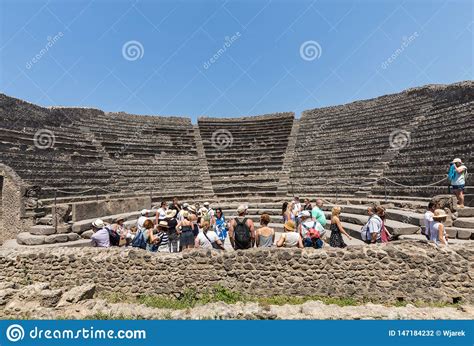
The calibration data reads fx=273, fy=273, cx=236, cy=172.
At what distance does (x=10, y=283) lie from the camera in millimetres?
6602

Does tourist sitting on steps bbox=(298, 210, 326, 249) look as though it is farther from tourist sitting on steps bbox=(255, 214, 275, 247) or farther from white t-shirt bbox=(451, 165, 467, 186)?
white t-shirt bbox=(451, 165, 467, 186)

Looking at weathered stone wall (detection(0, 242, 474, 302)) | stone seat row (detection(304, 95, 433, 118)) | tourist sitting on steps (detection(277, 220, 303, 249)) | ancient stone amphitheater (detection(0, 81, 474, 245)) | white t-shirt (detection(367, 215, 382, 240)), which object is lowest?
weathered stone wall (detection(0, 242, 474, 302))

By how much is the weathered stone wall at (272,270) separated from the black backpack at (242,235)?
0.26 m

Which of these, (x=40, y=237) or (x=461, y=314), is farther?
(x=40, y=237)

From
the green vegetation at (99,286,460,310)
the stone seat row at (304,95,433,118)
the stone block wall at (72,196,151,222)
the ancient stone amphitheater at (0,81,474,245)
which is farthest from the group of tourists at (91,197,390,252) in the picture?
the stone seat row at (304,95,433,118)

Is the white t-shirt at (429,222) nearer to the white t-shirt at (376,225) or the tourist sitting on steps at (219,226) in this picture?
the white t-shirt at (376,225)

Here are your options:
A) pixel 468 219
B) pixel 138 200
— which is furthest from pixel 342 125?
pixel 138 200

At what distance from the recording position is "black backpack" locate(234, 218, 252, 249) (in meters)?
6.32

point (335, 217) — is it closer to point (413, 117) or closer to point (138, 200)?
point (138, 200)

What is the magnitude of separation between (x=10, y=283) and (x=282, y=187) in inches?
517

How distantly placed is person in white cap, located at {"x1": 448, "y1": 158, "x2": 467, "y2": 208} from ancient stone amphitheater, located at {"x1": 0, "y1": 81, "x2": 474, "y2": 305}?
563 millimetres

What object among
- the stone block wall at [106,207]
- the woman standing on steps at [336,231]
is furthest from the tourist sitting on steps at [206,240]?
the stone block wall at [106,207]

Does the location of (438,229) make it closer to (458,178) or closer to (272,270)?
(458,178)

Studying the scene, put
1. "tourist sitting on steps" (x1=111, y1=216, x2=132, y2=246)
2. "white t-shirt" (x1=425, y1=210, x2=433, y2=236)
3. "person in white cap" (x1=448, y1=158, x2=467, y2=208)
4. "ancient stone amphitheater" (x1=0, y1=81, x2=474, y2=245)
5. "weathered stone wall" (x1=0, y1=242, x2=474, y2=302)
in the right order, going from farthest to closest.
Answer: "ancient stone amphitheater" (x1=0, y1=81, x2=474, y2=245), "person in white cap" (x1=448, y1=158, x2=467, y2=208), "tourist sitting on steps" (x1=111, y1=216, x2=132, y2=246), "white t-shirt" (x1=425, y1=210, x2=433, y2=236), "weathered stone wall" (x1=0, y1=242, x2=474, y2=302)
